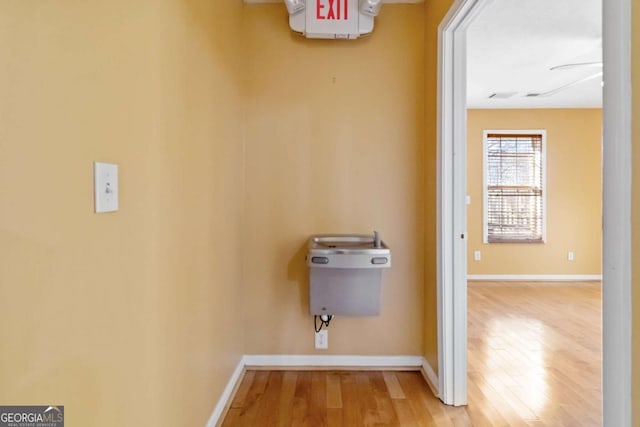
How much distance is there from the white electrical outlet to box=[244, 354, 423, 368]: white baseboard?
6 centimetres

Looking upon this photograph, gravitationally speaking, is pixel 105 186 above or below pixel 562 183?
below

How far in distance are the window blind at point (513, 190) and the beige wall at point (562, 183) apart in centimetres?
13

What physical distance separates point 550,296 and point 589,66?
262 centimetres

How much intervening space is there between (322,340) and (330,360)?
5.7 inches

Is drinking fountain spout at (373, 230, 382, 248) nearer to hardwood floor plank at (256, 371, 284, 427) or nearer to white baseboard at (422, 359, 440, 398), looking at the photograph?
white baseboard at (422, 359, 440, 398)

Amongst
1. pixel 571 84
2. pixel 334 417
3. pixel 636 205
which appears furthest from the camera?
pixel 571 84

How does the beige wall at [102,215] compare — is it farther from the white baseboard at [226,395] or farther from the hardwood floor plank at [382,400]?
the hardwood floor plank at [382,400]

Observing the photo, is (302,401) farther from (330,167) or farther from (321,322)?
(330,167)

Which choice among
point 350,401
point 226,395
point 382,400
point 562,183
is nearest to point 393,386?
point 382,400

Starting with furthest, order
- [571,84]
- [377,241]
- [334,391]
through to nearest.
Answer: [571,84] < [377,241] < [334,391]

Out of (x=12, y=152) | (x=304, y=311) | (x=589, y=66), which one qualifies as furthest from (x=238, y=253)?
(x=589, y=66)

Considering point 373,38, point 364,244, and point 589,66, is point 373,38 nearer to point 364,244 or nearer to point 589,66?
point 364,244

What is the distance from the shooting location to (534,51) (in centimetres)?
316

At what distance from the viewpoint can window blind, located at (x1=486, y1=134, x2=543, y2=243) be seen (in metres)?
5.15
